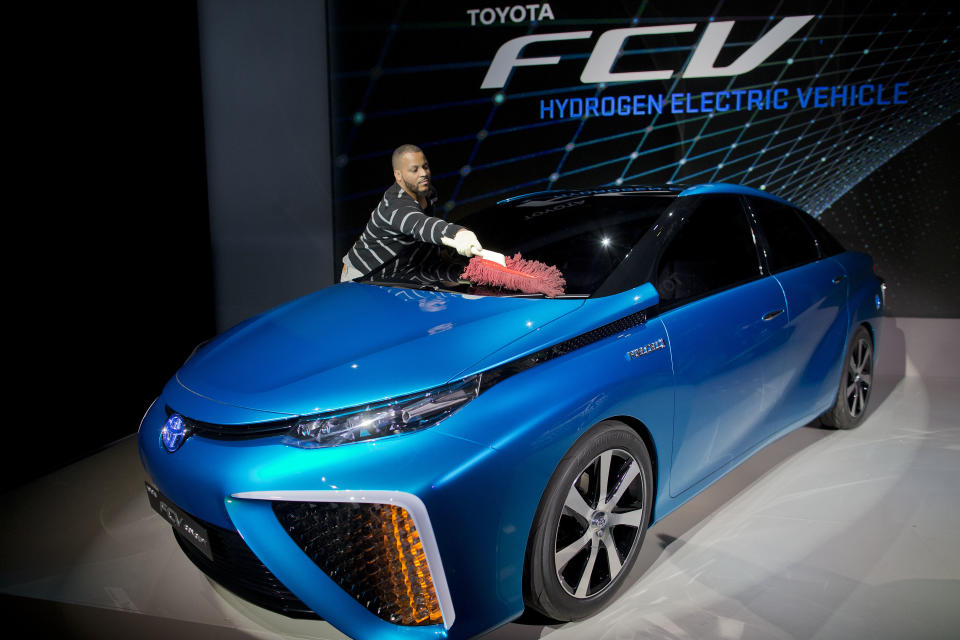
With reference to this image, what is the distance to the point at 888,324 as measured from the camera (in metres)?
4.79

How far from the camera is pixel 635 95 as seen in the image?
4.88 m

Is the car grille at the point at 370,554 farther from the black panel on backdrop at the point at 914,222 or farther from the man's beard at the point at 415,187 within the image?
the black panel on backdrop at the point at 914,222

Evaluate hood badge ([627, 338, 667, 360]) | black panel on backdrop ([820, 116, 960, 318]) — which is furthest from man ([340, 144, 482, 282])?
black panel on backdrop ([820, 116, 960, 318])

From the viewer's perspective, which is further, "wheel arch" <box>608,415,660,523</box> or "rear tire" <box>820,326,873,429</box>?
"rear tire" <box>820,326,873,429</box>

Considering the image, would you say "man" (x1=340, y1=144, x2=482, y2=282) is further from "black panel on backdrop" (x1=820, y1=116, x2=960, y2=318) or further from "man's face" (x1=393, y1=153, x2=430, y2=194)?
"black panel on backdrop" (x1=820, y1=116, x2=960, y2=318)

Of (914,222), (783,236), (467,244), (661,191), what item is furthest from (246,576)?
(914,222)

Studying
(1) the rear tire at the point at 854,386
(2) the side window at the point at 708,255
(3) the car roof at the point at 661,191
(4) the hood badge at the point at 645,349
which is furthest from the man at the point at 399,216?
(1) the rear tire at the point at 854,386

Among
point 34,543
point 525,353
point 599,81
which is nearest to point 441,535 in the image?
point 525,353

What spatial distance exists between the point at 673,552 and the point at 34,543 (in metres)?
2.36

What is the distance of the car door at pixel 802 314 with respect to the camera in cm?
266

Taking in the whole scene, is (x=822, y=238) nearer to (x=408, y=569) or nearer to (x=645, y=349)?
(x=645, y=349)

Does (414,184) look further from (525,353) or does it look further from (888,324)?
(888,324)

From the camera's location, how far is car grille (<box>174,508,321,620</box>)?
160 cm

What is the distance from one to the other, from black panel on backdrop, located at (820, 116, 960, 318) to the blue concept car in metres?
2.55
